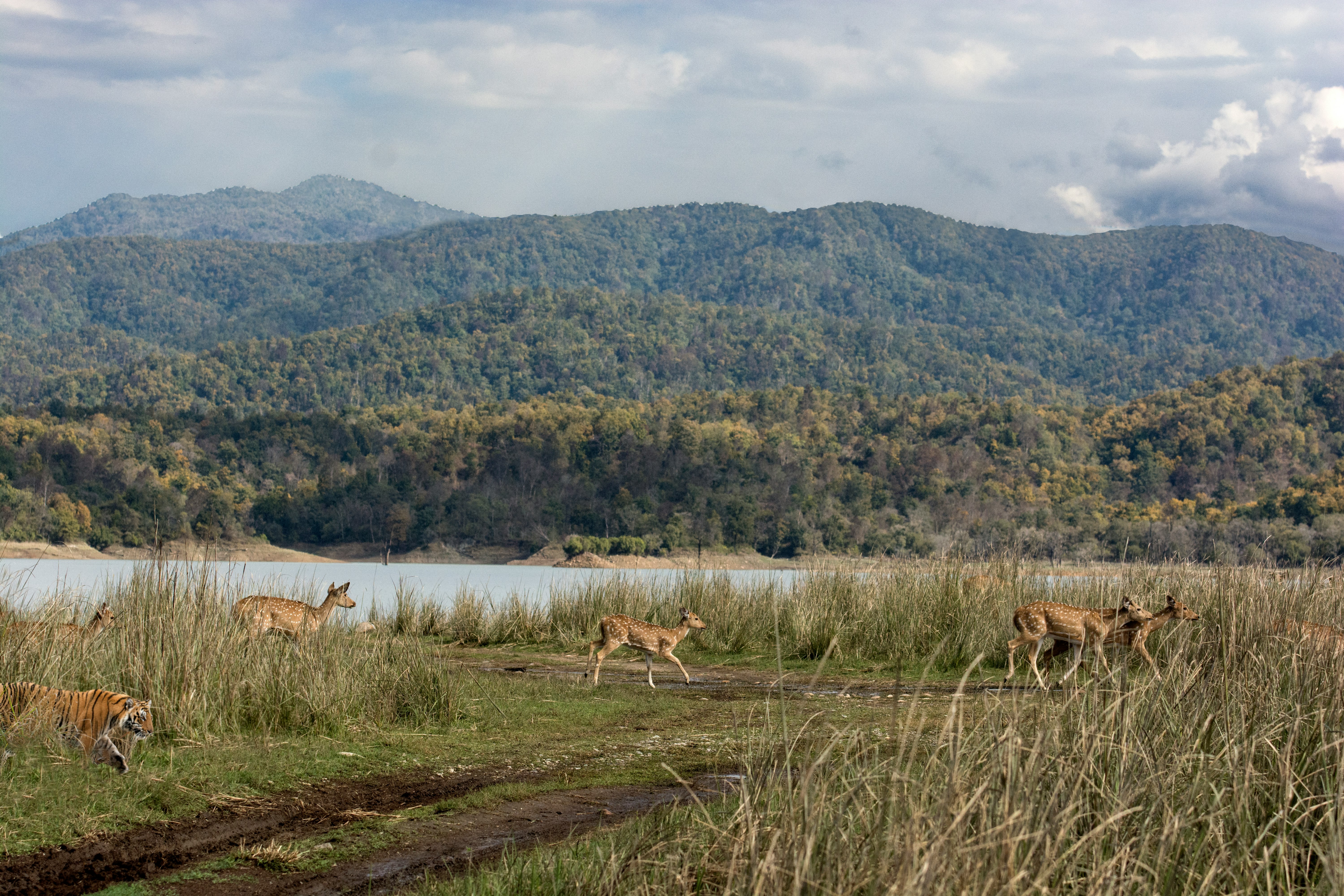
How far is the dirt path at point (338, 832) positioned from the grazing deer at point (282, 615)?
2.50 m

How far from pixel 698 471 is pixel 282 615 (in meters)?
54.9

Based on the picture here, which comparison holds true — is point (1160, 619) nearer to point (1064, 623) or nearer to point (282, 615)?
point (1064, 623)

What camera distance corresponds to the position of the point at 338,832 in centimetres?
532

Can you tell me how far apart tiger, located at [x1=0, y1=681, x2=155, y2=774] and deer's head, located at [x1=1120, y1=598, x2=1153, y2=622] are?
24.2ft

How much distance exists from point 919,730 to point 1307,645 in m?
4.15

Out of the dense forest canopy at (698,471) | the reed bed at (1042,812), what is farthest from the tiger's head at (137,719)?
the dense forest canopy at (698,471)

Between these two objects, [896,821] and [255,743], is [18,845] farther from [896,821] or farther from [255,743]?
[896,821]

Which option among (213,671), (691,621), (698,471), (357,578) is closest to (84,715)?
(213,671)

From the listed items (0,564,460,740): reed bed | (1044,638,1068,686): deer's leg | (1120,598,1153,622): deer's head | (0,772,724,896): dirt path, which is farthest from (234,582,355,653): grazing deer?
(1120,598,1153,622): deer's head

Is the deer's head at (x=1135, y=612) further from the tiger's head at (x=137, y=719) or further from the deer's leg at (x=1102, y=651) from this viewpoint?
the tiger's head at (x=137, y=719)

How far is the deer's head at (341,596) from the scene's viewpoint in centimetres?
1138

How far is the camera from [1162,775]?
3998 millimetres

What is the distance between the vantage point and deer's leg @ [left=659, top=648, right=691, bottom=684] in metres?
11.1

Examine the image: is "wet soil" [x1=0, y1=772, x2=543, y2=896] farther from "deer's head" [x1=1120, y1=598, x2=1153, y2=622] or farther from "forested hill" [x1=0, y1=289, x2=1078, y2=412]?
"forested hill" [x1=0, y1=289, x2=1078, y2=412]
